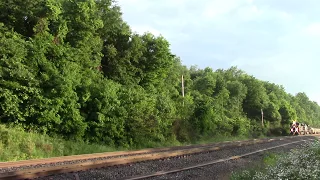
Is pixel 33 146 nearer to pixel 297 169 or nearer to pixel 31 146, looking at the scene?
pixel 31 146

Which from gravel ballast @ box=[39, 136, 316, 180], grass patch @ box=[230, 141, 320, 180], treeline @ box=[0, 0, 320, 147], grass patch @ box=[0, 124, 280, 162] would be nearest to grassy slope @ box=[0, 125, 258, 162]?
grass patch @ box=[0, 124, 280, 162]

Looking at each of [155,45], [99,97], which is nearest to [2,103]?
[99,97]

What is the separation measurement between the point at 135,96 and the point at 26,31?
8.29 m

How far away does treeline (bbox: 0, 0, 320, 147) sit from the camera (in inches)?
688

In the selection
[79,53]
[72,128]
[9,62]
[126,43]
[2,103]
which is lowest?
[72,128]

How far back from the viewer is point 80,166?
10430 millimetres

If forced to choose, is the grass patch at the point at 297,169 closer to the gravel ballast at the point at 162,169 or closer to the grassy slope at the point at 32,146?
the gravel ballast at the point at 162,169

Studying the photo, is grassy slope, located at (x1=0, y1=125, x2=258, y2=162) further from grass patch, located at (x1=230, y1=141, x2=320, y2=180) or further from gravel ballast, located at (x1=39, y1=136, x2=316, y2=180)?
grass patch, located at (x1=230, y1=141, x2=320, y2=180)

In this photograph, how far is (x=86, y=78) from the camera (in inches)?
879

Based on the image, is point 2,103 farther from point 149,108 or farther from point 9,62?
point 149,108

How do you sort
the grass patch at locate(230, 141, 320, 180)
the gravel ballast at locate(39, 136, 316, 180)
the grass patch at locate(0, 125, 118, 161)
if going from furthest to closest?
the grass patch at locate(0, 125, 118, 161) < the gravel ballast at locate(39, 136, 316, 180) < the grass patch at locate(230, 141, 320, 180)

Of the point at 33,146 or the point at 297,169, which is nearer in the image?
the point at 297,169

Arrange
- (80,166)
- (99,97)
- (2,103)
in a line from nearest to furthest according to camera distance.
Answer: (80,166)
(2,103)
(99,97)

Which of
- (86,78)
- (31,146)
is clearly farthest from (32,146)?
→ (86,78)
